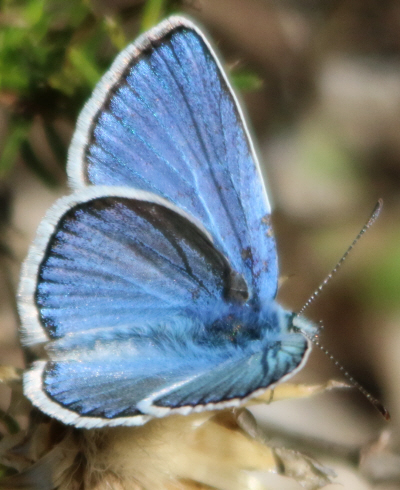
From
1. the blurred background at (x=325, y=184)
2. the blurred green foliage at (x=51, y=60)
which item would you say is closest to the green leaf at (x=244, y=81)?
the blurred green foliage at (x=51, y=60)

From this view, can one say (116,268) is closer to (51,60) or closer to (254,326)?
(254,326)

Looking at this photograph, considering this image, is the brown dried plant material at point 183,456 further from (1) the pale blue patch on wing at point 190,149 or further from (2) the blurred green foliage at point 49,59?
(2) the blurred green foliage at point 49,59

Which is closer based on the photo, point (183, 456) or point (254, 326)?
point (254, 326)

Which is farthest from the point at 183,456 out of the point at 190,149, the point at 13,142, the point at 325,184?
the point at 325,184

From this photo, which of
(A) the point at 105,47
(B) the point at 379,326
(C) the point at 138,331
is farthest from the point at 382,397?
(A) the point at 105,47

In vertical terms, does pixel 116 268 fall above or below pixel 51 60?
below

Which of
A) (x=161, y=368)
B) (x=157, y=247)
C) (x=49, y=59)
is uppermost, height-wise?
(x=49, y=59)

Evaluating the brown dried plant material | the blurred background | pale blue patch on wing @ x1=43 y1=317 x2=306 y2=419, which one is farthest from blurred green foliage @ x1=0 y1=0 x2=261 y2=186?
the brown dried plant material
